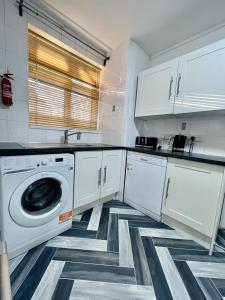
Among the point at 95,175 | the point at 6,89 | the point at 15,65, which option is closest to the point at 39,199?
the point at 95,175

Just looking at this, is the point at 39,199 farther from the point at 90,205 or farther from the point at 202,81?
the point at 202,81

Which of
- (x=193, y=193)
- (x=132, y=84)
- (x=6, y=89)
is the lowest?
(x=193, y=193)

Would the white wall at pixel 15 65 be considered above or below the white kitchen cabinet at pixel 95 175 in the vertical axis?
above

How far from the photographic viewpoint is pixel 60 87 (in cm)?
220

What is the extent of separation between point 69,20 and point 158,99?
152 cm

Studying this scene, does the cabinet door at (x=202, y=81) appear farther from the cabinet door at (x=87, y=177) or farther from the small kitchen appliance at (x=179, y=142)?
the cabinet door at (x=87, y=177)

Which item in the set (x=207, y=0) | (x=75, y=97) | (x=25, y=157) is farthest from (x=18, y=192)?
(x=207, y=0)

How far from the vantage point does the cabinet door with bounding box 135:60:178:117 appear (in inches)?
77.6

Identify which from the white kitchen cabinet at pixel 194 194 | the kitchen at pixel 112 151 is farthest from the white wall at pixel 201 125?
the white kitchen cabinet at pixel 194 194

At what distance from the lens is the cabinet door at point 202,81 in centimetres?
157

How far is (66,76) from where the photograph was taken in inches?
88.7

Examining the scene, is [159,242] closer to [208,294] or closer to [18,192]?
[208,294]

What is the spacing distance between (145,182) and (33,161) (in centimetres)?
135

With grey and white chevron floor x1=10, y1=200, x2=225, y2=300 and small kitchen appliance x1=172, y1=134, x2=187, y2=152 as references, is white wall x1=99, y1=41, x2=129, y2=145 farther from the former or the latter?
grey and white chevron floor x1=10, y1=200, x2=225, y2=300
